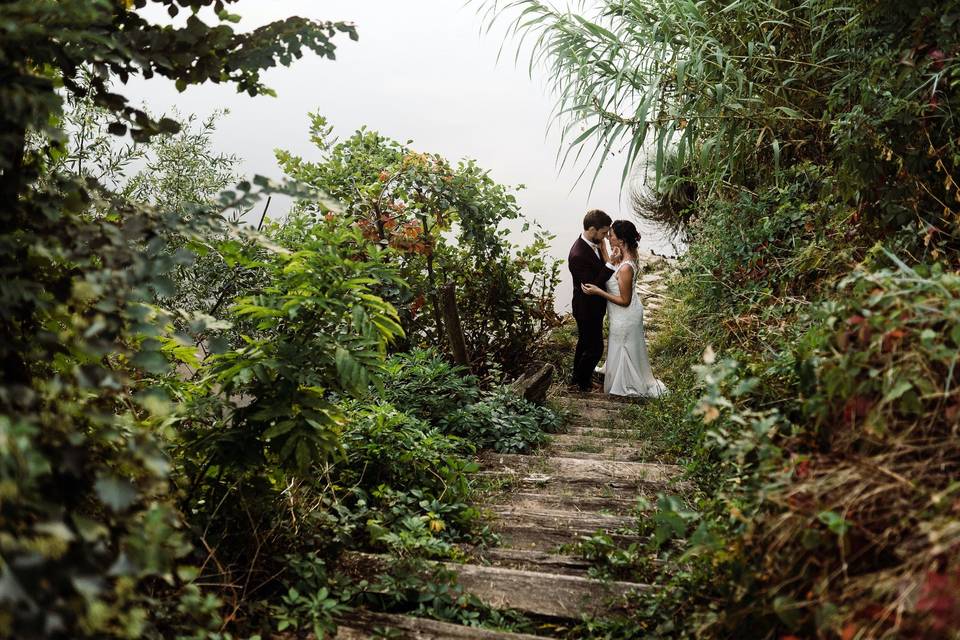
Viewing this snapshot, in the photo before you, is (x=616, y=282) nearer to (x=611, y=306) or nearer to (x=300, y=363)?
(x=611, y=306)

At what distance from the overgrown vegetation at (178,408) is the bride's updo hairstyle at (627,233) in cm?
→ 328

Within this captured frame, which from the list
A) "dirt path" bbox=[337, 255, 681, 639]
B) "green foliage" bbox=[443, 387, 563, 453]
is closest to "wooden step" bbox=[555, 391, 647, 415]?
"dirt path" bbox=[337, 255, 681, 639]

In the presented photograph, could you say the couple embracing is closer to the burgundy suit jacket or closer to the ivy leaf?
the burgundy suit jacket

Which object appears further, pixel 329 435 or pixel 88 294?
pixel 329 435

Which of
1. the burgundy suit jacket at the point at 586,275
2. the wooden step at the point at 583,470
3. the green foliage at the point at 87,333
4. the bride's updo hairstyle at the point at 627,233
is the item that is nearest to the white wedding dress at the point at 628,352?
the burgundy suit jacket at the point at 586,275

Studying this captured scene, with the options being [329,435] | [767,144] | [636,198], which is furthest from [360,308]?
[636,198]

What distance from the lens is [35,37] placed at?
7.07 ft

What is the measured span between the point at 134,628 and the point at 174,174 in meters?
5.97

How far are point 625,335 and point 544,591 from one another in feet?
17.0

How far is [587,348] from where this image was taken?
27.3ft

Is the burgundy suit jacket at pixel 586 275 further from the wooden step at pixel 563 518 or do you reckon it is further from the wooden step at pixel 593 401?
the wooden step at pixel 563 518

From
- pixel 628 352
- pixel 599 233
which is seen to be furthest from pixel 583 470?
pixel 599 233

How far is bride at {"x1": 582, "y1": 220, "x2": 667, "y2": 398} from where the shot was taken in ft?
26.0

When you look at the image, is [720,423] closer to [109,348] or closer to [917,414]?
[917,414]
